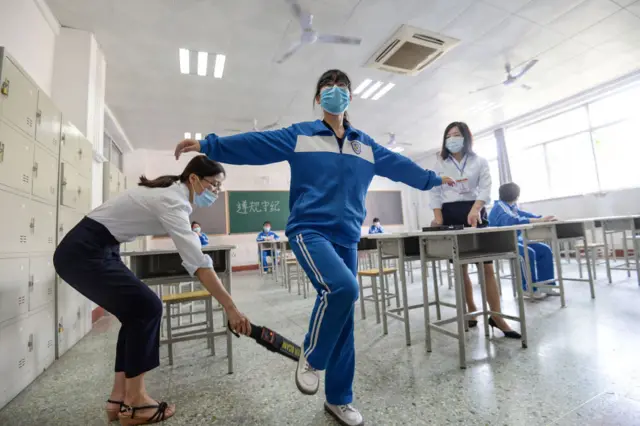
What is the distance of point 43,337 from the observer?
1928 mm

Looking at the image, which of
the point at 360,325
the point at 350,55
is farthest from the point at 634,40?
the point at 360,325

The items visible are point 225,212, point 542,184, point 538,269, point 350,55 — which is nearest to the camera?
point 538,269

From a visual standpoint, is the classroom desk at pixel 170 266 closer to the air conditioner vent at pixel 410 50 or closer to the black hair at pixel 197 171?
the black hair at pixel 197 171

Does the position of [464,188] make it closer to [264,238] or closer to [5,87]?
[5,87]

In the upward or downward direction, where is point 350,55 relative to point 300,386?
upward

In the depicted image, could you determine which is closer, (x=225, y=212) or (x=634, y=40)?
(x=634, y=40)

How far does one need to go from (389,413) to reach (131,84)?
5.34 m

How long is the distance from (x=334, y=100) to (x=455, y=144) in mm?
1230

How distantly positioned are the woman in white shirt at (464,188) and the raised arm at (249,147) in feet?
4.68

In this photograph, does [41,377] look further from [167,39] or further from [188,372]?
[167,39]

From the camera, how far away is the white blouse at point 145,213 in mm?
1252

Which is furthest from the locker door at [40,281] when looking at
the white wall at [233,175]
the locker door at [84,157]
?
the white wall at [233,175]

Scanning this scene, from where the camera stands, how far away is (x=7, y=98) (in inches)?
62.1

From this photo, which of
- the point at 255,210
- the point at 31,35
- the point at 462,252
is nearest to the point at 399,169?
the point at 462,252
